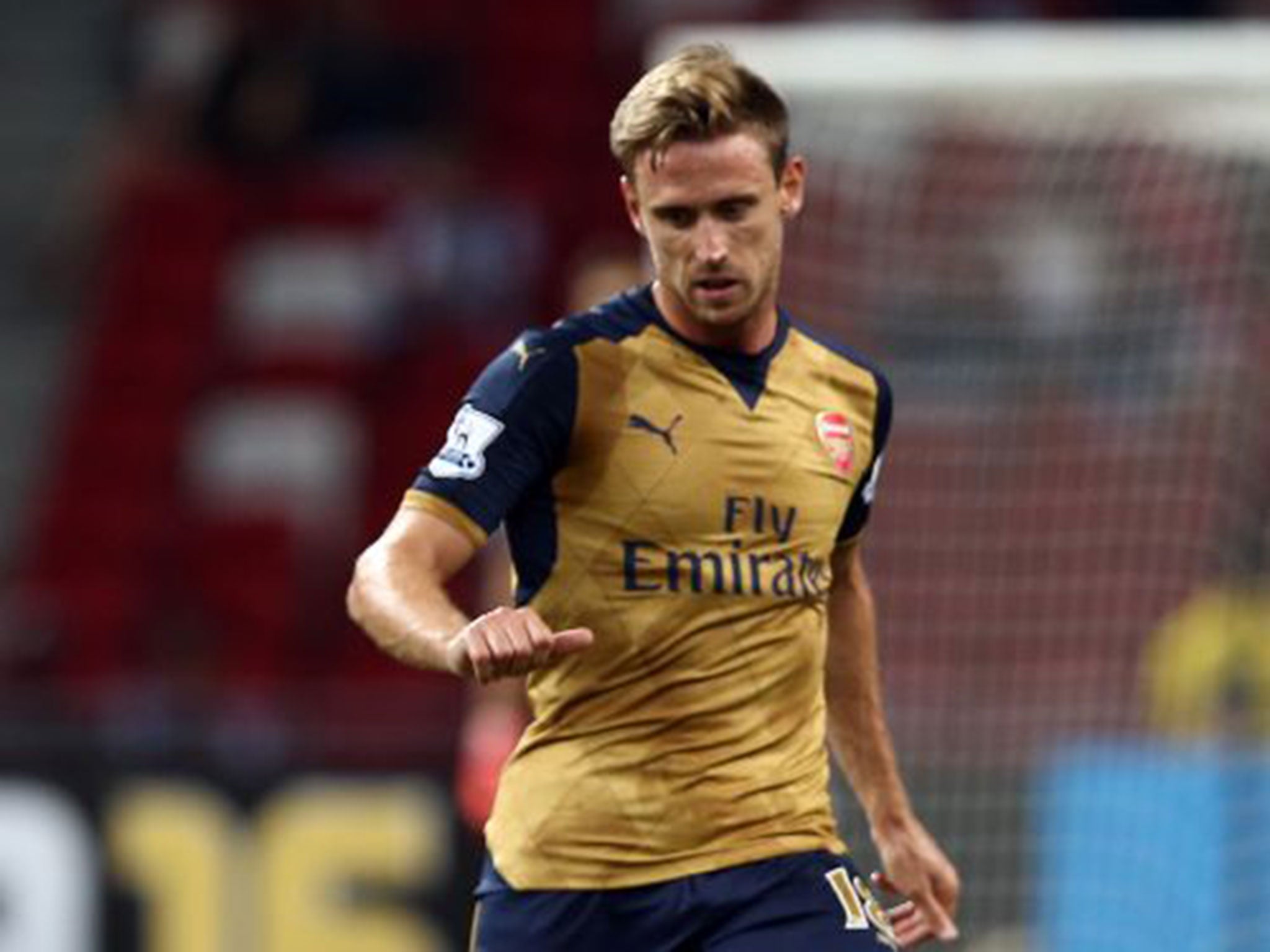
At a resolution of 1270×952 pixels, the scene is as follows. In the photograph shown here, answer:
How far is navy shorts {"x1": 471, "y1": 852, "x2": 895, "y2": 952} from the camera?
16.0 ft

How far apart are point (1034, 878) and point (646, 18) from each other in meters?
7.89

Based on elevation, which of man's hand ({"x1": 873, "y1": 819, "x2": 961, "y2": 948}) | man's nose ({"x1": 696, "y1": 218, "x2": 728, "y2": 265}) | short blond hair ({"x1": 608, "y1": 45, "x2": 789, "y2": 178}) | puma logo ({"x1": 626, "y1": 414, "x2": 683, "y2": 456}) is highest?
Answer: short blond hair ({"x1": 608, "y1": 45, "x2": 789, "y2": 178})

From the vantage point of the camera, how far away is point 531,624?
4.25 meters

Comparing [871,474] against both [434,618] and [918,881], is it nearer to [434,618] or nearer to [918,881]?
[918,881]

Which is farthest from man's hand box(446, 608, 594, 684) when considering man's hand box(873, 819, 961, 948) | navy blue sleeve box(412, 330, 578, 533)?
man's hand box(873, 819, 961, 948)

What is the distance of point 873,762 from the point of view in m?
5.40

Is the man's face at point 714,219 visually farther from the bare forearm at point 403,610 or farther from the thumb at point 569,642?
the thumb at point 569,642

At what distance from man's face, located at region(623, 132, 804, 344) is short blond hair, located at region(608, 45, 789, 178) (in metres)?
0.02

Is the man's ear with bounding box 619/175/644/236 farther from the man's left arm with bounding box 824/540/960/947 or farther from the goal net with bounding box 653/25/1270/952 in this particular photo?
the goal net with bounding box 653/25/1270/952

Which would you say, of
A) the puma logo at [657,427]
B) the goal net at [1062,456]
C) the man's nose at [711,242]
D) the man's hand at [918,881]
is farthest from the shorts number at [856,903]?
the goal net at [1062,456]

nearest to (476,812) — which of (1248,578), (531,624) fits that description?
(1248,578)

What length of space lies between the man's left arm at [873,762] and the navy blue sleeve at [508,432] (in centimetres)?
63

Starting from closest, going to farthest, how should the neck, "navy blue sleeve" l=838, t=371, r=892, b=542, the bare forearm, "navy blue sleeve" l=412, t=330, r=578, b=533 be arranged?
the bare forearm < "navy blue sleeve" l=412, t=330, r=578, b=533 < the neck < "navy blue sleeve" l=838, t=371, r=892, b=542

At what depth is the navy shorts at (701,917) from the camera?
4879mm
